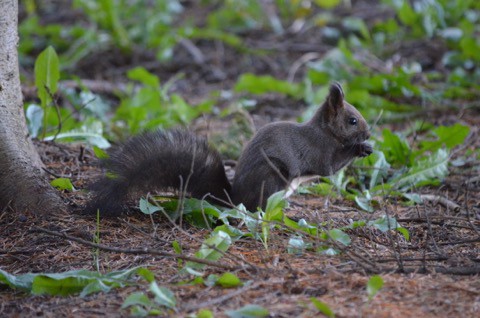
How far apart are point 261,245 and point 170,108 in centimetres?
298

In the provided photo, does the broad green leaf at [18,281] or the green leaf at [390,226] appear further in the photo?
the green leaf at [390,226]

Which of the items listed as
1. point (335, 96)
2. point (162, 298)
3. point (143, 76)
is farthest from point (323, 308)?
point (143, 76)

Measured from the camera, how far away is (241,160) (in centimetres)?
395

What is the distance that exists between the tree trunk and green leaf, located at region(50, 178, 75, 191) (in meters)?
0.06

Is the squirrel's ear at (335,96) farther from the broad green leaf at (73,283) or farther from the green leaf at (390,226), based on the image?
the broad green leaf at (73,283)

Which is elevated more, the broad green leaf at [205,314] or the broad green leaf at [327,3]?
the broad green leaf at [327,3]

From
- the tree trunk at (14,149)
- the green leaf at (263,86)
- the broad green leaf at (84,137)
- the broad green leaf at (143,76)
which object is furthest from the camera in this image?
the green leaf at (263,86)

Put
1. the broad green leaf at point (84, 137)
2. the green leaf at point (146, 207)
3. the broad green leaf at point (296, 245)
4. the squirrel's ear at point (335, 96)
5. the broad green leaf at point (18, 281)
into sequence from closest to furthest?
the broad green leaf at point (18, 281) < the broad green leaf at point (296, 245) < the green leaf at point (146, 207) < the squirrel's ear at point (335, 96) < the broad green leaf at point (84, 137)

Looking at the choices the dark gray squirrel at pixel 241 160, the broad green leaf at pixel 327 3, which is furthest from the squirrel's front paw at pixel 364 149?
the broad green leaf at pixel 327 3

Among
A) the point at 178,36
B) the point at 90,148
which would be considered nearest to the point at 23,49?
the point at 178,36

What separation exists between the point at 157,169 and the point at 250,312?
1350mm

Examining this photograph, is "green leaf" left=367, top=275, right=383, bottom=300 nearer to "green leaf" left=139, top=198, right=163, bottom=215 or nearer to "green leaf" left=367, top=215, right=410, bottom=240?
"green leaf" left=367, top=215, right=410, bottom=240

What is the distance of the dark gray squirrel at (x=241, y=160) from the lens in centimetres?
355

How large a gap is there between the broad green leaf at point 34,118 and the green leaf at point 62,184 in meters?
1.00
